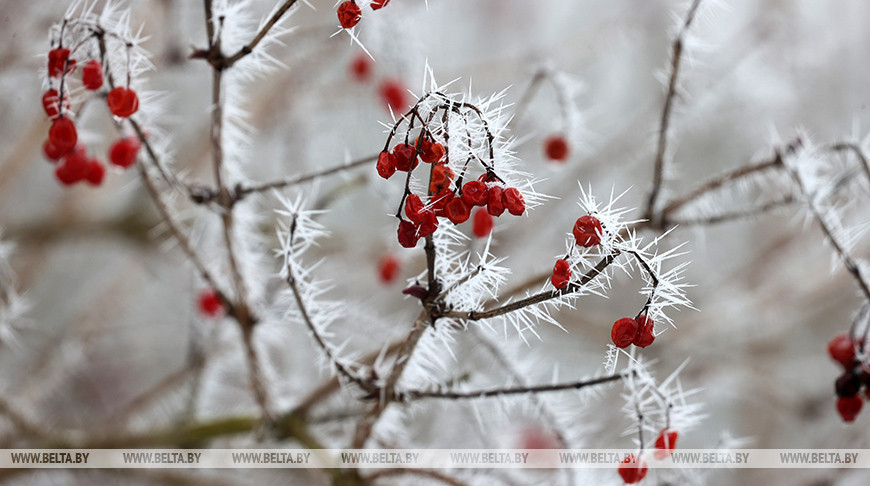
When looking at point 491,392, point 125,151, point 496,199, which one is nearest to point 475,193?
point 496,199

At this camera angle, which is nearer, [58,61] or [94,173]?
[58,61]

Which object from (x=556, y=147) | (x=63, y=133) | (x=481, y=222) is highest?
(x=556, y=147)

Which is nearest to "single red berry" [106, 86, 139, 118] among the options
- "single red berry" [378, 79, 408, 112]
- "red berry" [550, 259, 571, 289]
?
"red berry" [550, 259, 571, 289]

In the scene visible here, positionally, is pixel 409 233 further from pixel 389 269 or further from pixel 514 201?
pixel 389 269

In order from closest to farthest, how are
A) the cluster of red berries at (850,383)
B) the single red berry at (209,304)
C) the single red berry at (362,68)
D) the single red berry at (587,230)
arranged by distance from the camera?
1. the single red berry at (587,230)
2. the cluster of red berries at (850,383)
3. the single red berry at (209,304)
4. the single red berry at (362,68)

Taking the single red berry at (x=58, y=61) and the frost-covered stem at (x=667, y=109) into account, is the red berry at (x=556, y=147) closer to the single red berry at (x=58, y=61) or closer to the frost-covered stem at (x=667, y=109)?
the frost-covered stem at (x=667, y=109)

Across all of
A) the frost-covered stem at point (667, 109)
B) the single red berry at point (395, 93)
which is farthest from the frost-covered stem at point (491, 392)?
the single red berry at point (395, 93)
